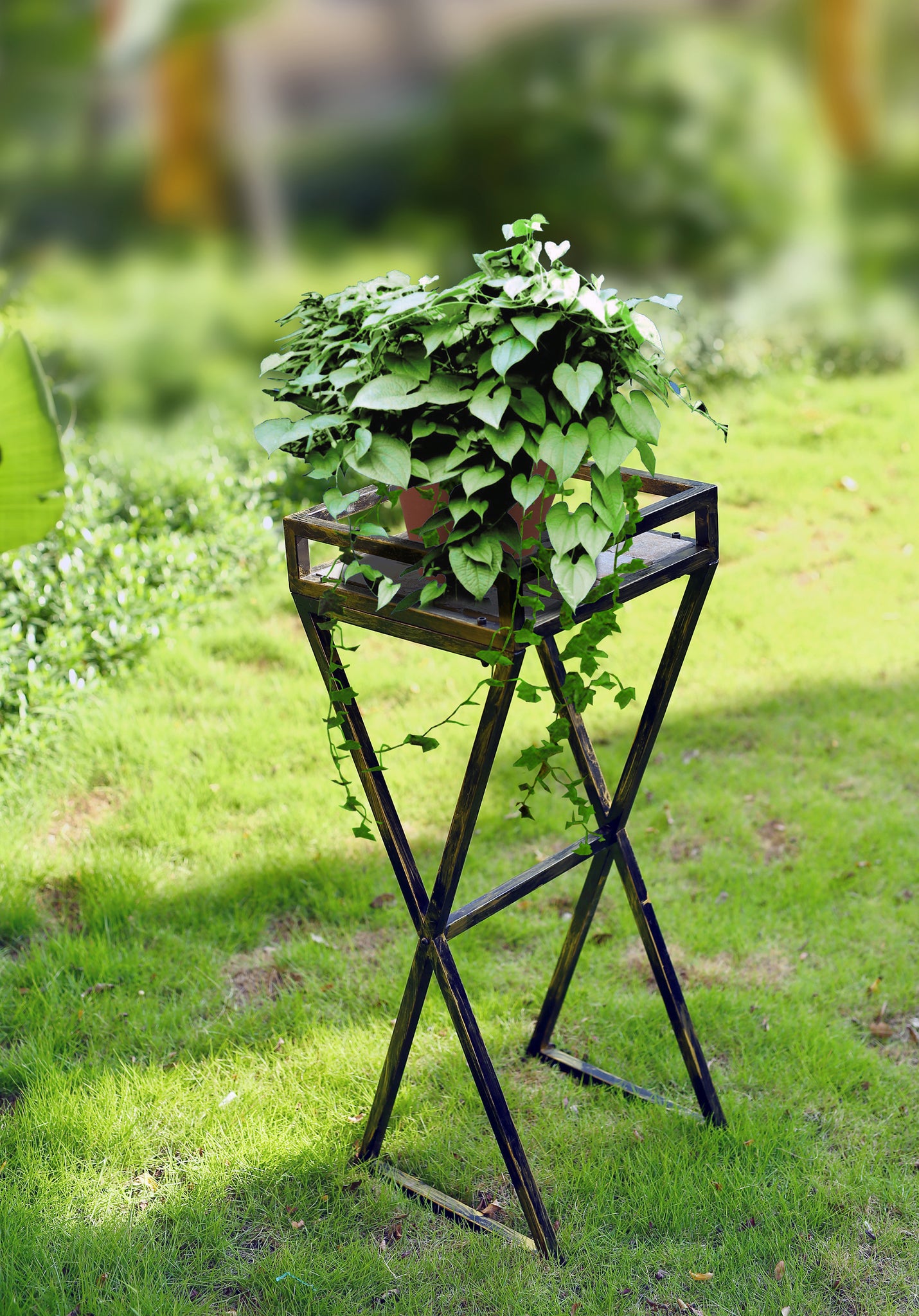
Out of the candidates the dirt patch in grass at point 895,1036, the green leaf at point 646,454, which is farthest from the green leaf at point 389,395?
the dirt patch in grass at point 895,1036

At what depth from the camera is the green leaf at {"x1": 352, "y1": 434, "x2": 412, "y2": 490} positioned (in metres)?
1.67

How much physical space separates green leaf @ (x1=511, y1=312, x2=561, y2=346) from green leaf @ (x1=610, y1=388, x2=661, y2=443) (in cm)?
16

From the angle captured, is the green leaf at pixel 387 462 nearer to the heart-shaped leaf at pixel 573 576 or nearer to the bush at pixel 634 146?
the heart-shaped leaf at pixel 573 576

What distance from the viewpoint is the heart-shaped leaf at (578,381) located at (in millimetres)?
1637

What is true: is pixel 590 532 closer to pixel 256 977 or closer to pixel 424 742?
pixel 424 742

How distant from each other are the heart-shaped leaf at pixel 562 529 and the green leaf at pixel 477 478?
0.32 feet

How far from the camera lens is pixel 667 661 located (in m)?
2.21

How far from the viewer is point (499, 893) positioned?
2.10 metres

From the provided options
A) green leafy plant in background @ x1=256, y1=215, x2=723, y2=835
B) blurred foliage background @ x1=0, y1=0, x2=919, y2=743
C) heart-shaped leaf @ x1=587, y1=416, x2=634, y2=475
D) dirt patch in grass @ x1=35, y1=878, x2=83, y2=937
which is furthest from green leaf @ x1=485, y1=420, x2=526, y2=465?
blurred foliage background @ x1=0, y1=0, x2=919, y2=743

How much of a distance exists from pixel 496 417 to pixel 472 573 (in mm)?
219

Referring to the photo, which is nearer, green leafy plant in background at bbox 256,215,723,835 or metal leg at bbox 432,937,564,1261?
green leafy plant in background at bbox 256,215,723,835

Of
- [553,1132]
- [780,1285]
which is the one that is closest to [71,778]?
[553,1132]

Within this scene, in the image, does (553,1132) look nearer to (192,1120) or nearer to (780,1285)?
(780,1285)

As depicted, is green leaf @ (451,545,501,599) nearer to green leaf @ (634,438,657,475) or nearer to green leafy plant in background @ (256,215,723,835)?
green leafy plant in background @ (256,215,723,835)
